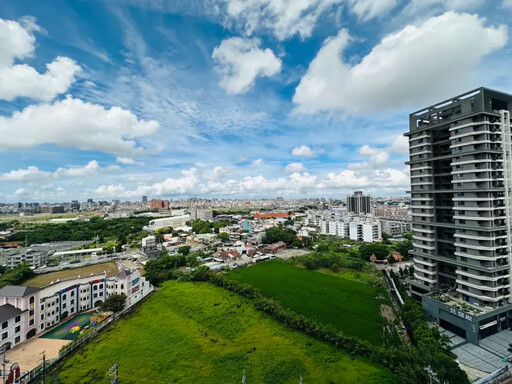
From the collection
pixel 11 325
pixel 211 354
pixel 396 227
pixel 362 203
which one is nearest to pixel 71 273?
pixel 11 325

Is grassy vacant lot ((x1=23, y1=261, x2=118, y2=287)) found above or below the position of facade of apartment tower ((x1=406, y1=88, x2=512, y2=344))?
below

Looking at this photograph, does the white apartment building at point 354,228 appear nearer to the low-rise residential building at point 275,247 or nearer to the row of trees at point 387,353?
the low-rise residential building at point 275,247

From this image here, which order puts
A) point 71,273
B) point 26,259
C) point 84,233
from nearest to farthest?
point 71,273
point 26,259
point 84,233

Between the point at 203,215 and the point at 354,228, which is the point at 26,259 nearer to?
the point at 354,228

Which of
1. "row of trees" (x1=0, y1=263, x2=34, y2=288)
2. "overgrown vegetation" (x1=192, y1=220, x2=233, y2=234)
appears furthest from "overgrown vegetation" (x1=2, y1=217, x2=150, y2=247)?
"row of trees" (x1=0, y1=263, x2=34, y2=288)

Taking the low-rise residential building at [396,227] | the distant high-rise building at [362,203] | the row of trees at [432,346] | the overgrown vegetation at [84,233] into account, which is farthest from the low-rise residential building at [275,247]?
the distant high-rise building at [362,203]

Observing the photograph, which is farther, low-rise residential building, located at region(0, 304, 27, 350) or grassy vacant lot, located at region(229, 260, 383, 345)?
grassy vacant lot, located at region(229, 260, 383, 345)

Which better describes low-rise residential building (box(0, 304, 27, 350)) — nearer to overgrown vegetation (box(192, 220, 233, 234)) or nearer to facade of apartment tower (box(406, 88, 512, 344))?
facade of apartment tower (box(406, 88, 512, 344))

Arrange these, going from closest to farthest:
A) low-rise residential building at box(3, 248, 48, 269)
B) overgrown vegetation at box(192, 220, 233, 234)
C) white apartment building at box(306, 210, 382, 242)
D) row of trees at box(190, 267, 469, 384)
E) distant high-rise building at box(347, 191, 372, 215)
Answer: row of trees at box(190, 267, 469, 384), low-rise residential building at box(3, 248, 48, 269), white apartment building at box(306, 210, 382, 242), overgrown vegetation at box(192, 220, 233, 234), distant high-rise building at box(347, 191, 372, 215)
